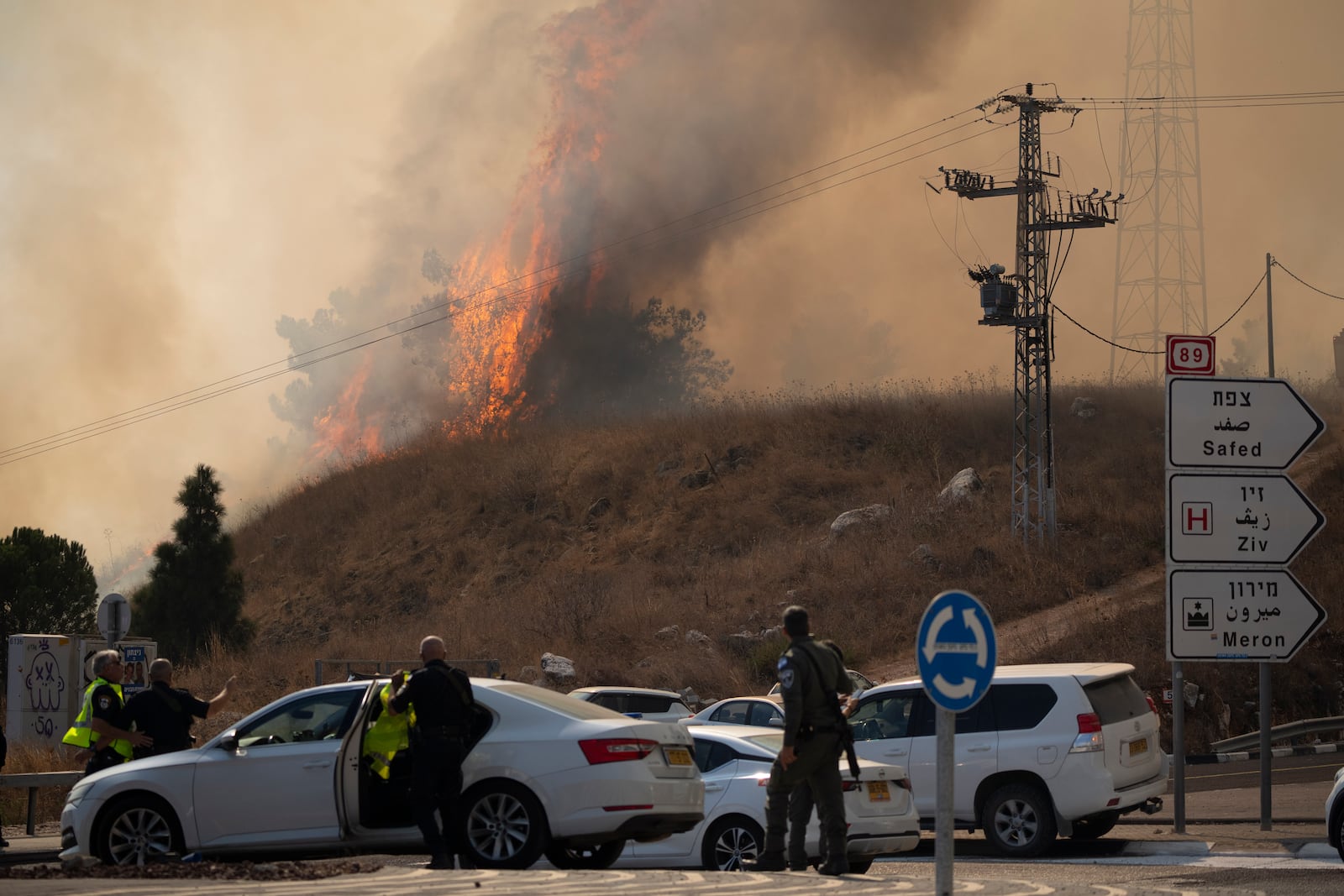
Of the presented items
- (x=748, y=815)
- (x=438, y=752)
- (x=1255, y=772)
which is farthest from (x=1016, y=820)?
(x=1255, y=772)

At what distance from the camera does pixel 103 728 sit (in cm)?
1214

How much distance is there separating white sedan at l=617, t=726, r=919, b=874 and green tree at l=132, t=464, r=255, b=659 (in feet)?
98.8

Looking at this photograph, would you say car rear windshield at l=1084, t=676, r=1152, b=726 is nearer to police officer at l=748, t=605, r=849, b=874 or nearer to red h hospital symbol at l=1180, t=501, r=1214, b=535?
red h hospital symbol at l=1180, t=501, r=1214, b=535

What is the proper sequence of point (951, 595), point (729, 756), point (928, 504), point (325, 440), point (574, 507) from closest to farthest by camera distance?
1. point (951, 595)
2. point (729, 756)
3. point (928, 504)
4. point (574, 507)
5. point (325, 440)

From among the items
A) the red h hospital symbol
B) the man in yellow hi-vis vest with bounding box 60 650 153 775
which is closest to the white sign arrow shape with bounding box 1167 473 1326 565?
the red h hospital symbol

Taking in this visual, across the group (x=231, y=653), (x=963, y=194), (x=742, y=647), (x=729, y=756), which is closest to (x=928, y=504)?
(x=963, y=194)

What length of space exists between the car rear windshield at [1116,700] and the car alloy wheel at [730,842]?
351cm

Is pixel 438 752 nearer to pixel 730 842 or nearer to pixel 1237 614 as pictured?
pixel 730 842

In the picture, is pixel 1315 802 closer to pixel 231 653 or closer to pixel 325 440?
pixel 231 653

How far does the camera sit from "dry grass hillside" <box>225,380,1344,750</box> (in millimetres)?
32188

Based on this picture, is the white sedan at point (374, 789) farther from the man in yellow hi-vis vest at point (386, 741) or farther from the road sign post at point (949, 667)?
the road sign post at point (949, 667)

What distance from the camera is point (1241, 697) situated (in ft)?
84.0

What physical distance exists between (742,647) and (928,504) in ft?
40.4

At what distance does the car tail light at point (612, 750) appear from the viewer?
32.8ft
